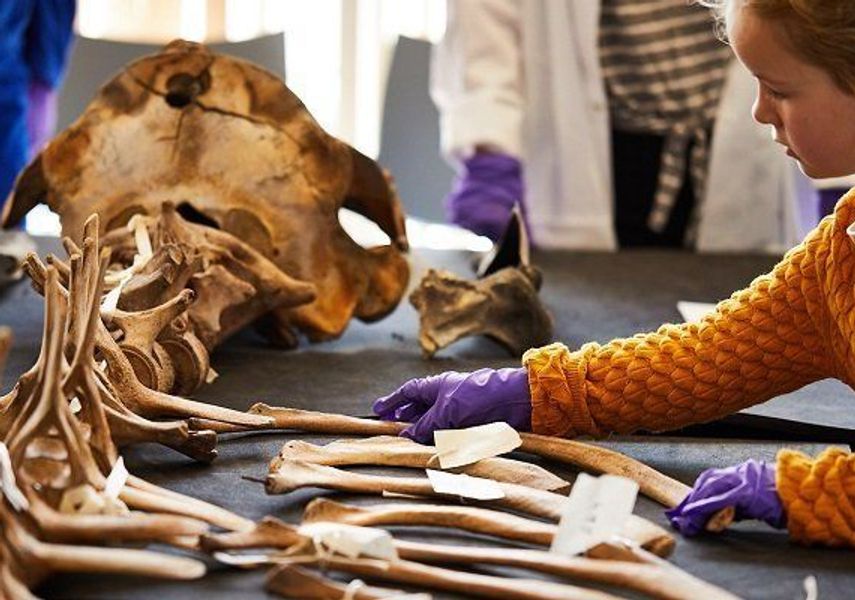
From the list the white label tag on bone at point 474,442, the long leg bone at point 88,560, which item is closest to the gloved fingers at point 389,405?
the white label tag on bone at point 474,442

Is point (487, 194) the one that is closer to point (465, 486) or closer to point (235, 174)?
point (235, 174)

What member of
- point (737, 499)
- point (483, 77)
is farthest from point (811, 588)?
point (483, 77)

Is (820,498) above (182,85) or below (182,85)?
below

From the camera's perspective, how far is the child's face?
1.17m

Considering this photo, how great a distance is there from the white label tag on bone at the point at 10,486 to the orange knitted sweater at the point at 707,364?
1.52ft

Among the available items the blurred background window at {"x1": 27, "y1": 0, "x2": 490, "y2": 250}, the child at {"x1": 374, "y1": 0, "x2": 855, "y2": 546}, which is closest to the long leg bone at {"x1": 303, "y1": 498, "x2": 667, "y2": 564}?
the child at {"x1": 374, "y1": 0, "x2": 855, "y2": 546}

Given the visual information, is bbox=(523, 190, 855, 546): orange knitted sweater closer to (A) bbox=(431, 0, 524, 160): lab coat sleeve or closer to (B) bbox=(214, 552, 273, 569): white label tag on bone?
(B) bbox=(214, 552, 273, 569): white label tag on bone

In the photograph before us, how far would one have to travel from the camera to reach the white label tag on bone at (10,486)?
0.97m

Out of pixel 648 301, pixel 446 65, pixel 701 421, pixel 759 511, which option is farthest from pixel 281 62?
pixel 759 511

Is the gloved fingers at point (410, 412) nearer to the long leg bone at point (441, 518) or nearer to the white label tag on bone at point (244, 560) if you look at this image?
the long leg bone at point (441, 518)

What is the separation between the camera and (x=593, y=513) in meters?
Answer: 1.03

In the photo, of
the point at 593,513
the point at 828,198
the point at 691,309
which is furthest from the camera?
the point at 828,198

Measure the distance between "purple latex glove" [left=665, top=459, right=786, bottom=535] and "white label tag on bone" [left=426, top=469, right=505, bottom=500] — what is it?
13cm

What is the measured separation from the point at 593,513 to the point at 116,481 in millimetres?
321
